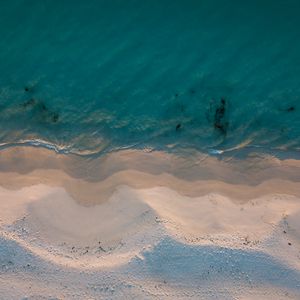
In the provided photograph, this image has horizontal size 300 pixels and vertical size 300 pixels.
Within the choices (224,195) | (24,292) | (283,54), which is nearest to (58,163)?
(24,292)

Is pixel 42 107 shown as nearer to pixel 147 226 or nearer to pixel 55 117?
pixel 55 117

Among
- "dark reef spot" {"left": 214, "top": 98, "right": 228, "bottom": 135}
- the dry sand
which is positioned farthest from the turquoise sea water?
the dry sand

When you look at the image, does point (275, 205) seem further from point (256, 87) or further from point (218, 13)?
point (218, 13)

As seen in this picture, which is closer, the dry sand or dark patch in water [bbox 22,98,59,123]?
the dry sand

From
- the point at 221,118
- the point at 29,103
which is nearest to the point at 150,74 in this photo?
the point at 221,118

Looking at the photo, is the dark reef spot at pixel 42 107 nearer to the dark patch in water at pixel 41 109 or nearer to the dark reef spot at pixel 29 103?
the dark patch in water at pixel 41 109

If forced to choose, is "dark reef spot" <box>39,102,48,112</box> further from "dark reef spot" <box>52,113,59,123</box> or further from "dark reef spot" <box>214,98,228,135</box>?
"dark reef spot" <box>214,98,228,135</box>
